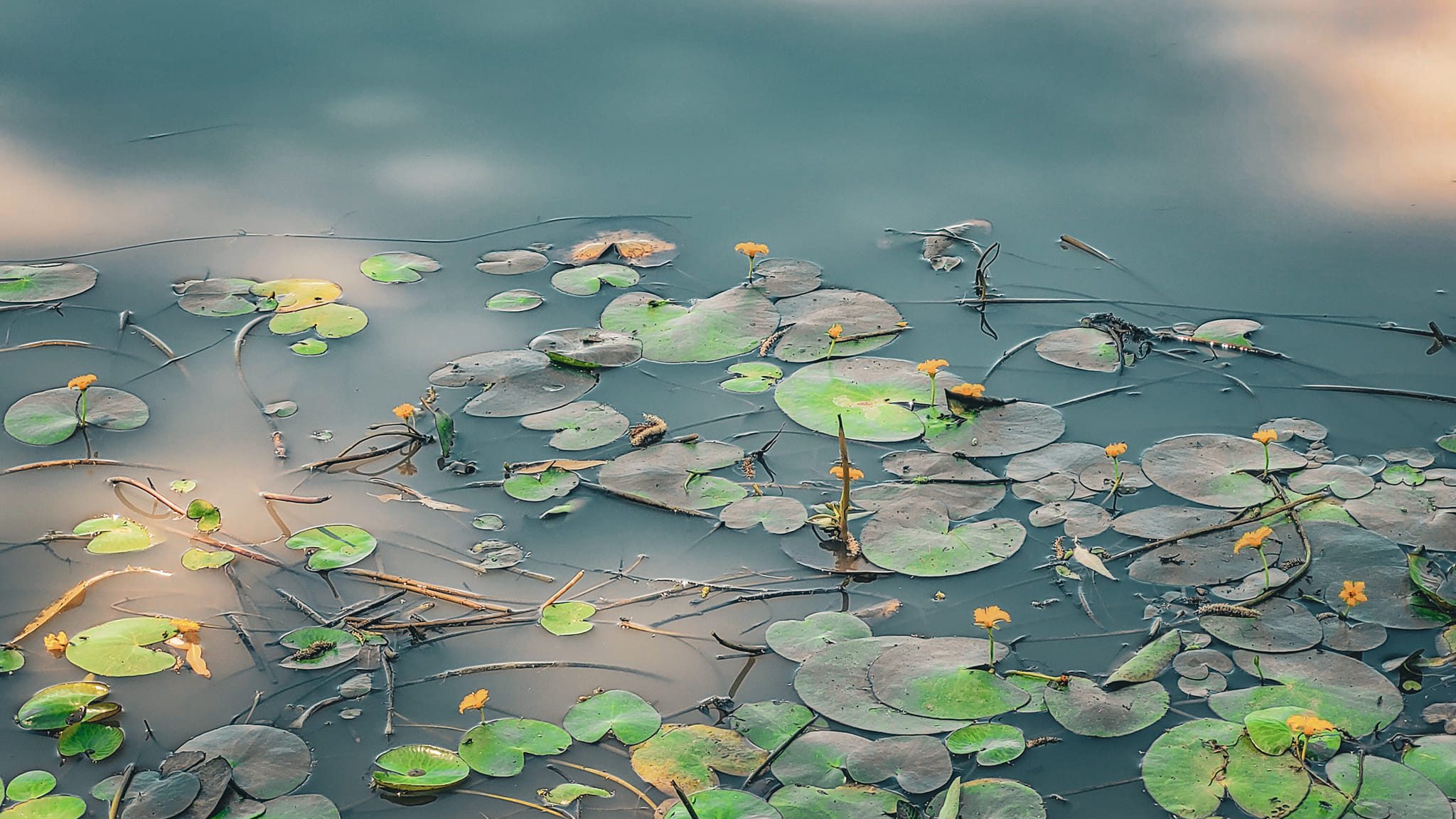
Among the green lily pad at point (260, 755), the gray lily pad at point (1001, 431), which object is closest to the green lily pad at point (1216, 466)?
the gray lily pad at point (1001, 431)

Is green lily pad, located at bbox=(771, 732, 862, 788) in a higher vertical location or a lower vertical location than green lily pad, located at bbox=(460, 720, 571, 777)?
lower

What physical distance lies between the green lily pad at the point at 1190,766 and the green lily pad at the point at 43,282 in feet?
5.92

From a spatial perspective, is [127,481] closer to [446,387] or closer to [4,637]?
[4,637]

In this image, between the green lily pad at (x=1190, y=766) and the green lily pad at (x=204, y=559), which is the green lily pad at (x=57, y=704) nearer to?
the green lily pad at (x=204, y=559)

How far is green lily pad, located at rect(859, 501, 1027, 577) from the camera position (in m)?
1.52

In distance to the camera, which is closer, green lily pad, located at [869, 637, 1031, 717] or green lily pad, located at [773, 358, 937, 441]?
green lily pad, located at [869, 637, 1031, 717]

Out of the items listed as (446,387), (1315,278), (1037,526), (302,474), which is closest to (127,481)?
(302,474)

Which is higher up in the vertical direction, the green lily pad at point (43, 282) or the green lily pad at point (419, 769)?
the green lily pad at point (43, 282)

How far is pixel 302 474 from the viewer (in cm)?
168

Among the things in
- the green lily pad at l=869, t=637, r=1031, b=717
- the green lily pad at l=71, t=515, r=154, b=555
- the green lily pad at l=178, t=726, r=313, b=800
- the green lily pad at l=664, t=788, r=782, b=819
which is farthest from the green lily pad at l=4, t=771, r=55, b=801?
the green lily pad at l=869, t=637, r=1031, b=717

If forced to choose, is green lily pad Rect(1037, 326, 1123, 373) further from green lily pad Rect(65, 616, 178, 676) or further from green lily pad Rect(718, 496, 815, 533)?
green lily pad Rect(65, 616, 178, 676)

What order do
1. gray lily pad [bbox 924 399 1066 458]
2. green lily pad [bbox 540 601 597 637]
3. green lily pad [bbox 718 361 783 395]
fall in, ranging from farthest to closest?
green lily pad [bbox 718 361 783 395]
gray lily pad [bbox 924 399 1066 458]
green lily pad [bbox 540 601 597 637]

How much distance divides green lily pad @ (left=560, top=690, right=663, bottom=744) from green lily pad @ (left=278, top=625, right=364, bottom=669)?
10.8 inches

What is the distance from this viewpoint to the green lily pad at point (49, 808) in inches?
47.2
